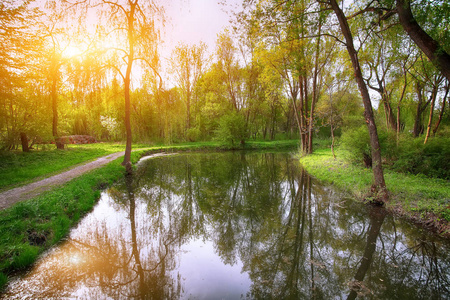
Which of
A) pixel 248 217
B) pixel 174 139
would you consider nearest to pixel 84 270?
pixel 248 217

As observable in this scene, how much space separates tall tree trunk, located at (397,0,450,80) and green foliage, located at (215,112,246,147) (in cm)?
2371

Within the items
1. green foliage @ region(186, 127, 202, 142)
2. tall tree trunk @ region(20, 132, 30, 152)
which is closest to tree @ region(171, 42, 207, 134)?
green foliage @ region(186, 127, 202, 142)

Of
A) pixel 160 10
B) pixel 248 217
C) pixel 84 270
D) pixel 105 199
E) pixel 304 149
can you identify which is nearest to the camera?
pixel 84 270

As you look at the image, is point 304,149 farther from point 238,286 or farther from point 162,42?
point 238,286

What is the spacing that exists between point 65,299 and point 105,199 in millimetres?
6057

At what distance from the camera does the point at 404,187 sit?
8.11 meters

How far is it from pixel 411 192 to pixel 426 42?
15.4ft

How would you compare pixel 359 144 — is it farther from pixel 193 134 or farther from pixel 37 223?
pixel 193 134

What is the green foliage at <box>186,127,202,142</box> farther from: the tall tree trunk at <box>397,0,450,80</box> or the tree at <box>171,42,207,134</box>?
the tall tree trunk at <box>397,0,450,80</box>

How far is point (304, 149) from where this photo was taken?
827 inches

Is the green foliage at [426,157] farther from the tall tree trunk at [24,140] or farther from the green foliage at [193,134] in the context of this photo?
the green foliage at [193,134]

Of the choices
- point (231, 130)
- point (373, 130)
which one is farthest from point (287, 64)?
point (231, 130)

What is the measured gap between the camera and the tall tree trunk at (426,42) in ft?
19.5

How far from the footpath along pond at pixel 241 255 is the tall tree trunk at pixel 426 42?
456cm
